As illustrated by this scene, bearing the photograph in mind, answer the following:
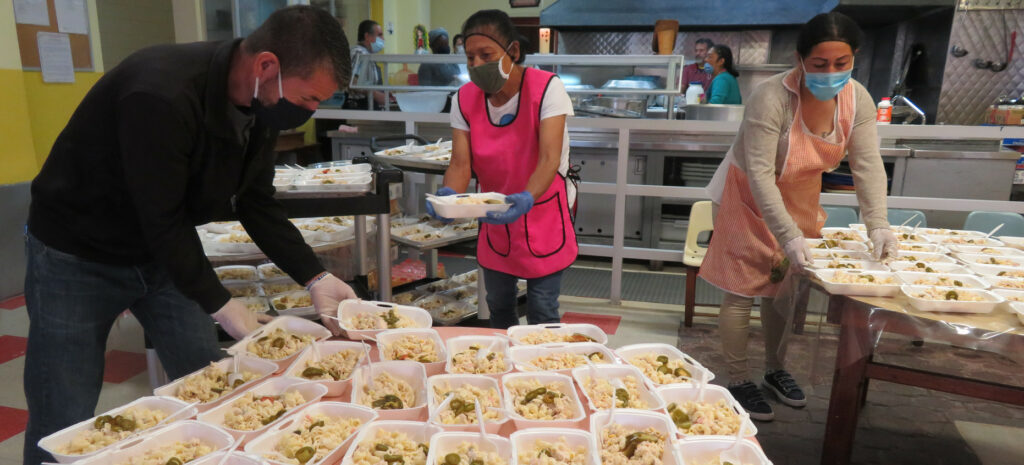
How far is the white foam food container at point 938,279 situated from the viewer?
1.99 m

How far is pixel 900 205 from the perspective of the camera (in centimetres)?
380

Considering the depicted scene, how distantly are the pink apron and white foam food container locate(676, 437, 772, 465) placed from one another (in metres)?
1.22

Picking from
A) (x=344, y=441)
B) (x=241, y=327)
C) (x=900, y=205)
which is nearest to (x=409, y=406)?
(x=344, y=441)

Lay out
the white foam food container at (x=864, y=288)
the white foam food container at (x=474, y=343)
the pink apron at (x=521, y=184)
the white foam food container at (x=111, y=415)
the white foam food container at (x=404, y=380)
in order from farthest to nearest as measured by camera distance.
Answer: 1. the pink apron at (x=521, y=184)
2. the white foam food container at (x=864, y=288)
3. the white foam food container at (x=474, y=343)
4. the white foam food container at (x=404, y=380)
5. the white foam food container at (x=111, y=415)

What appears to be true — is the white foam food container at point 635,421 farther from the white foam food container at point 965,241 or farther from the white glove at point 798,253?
the white foam food container at point 965,241

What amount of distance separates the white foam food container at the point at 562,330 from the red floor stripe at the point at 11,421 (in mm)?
2232

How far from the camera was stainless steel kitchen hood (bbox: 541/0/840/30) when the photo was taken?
7301mm

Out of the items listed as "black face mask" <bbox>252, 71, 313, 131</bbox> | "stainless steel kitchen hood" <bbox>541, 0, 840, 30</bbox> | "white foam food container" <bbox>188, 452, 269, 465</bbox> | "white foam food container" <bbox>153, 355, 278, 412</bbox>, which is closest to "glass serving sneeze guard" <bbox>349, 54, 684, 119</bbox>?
"stainless steel kitchen hood" <bbox>541, 0, 840, 30</bbox>

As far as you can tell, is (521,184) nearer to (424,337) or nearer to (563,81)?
(424,337)

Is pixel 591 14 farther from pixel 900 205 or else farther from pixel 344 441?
pixel 344 441

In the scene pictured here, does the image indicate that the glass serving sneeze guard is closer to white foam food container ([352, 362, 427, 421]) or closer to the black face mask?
the black face mask

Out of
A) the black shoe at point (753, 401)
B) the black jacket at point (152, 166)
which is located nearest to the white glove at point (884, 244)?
the black shoe at point (753, 401)

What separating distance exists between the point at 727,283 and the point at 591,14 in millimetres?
5832

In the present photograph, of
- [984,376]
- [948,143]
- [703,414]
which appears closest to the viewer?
[703,414]
